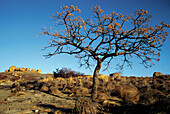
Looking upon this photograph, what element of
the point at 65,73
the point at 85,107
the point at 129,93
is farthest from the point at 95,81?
the point at 65,73

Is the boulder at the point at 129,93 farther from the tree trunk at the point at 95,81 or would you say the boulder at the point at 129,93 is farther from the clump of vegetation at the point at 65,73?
the clump of vegetation at the point at 65,73

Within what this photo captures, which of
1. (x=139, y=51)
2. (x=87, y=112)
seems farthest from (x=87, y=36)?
(x=87, y=112)

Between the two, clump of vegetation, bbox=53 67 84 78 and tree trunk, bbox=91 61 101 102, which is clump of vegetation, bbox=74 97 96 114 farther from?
clump of vegetation, bbox=53 67 84 78

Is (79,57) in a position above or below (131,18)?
below

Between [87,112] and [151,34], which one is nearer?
[87,112]

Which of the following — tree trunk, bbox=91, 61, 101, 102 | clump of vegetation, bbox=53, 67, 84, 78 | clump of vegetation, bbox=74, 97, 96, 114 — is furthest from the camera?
clump of vegetation, bbox=53, 67, 84, 78

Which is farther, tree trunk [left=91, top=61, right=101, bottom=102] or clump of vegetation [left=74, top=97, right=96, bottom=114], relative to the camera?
tree trunk [left=91, top=61, right=101, bottom=102]

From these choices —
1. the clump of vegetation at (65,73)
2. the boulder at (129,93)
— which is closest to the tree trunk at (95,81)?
the boulder at (129,93)

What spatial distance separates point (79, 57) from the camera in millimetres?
12469

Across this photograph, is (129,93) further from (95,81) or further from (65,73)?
(65,73)

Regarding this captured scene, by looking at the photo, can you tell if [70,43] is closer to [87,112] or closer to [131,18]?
[131,18]

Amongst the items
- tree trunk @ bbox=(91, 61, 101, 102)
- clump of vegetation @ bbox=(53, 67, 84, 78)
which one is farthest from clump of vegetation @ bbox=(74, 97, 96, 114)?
clump of vegetation @ bbox=(53, 67, 84, 78)

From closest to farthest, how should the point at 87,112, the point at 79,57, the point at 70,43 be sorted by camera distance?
the point at 87,112, the point at 70,43, the point at 79,57

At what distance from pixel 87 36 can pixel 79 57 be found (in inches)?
86.9
